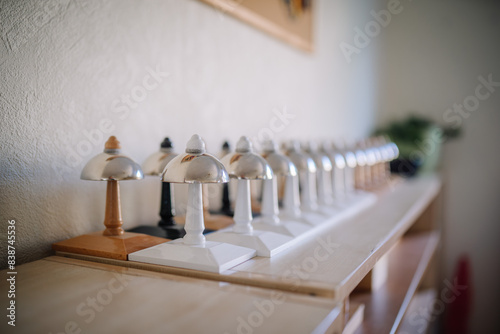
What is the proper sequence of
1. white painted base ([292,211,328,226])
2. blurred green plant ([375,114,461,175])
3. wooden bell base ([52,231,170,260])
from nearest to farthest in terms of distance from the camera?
1. wooden bell base ([52,231,170,260])
2. white painted base ([292,211,328,226])
3. blurred green plant ([375,114,461,175])

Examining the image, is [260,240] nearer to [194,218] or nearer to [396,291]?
[194,218]

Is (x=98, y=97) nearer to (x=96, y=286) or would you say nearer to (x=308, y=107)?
(x=96, y=286)

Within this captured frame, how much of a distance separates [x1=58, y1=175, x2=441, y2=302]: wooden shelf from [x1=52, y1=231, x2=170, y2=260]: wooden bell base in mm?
15

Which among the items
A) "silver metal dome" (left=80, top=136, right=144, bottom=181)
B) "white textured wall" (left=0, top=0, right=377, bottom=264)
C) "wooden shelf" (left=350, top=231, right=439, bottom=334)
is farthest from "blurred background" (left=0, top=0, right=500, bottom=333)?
"wooden shelf" (left=350, top=231, right=439, bottom=334)

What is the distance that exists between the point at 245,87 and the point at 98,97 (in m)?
0.69

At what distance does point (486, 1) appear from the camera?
305 centimetres

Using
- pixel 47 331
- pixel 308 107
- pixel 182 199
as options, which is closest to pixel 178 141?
pixel 182 199

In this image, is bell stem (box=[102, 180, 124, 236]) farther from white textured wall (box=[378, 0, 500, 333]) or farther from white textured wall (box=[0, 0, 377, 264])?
white textured wall (box=[378, 0, 500, 333])

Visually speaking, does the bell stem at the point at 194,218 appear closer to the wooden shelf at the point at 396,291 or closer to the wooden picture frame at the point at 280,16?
the wooden shelf at the point at 396,291

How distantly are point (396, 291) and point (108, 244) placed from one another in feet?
3.57

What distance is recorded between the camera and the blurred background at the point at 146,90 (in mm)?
792

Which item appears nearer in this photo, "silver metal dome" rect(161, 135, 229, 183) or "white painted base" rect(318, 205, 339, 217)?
"silver metal dome" rect(161, 135, 229, 183)

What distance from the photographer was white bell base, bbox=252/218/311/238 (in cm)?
92

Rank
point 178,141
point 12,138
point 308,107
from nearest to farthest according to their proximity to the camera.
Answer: point 12,138 < point 178,141 < point 308,107
